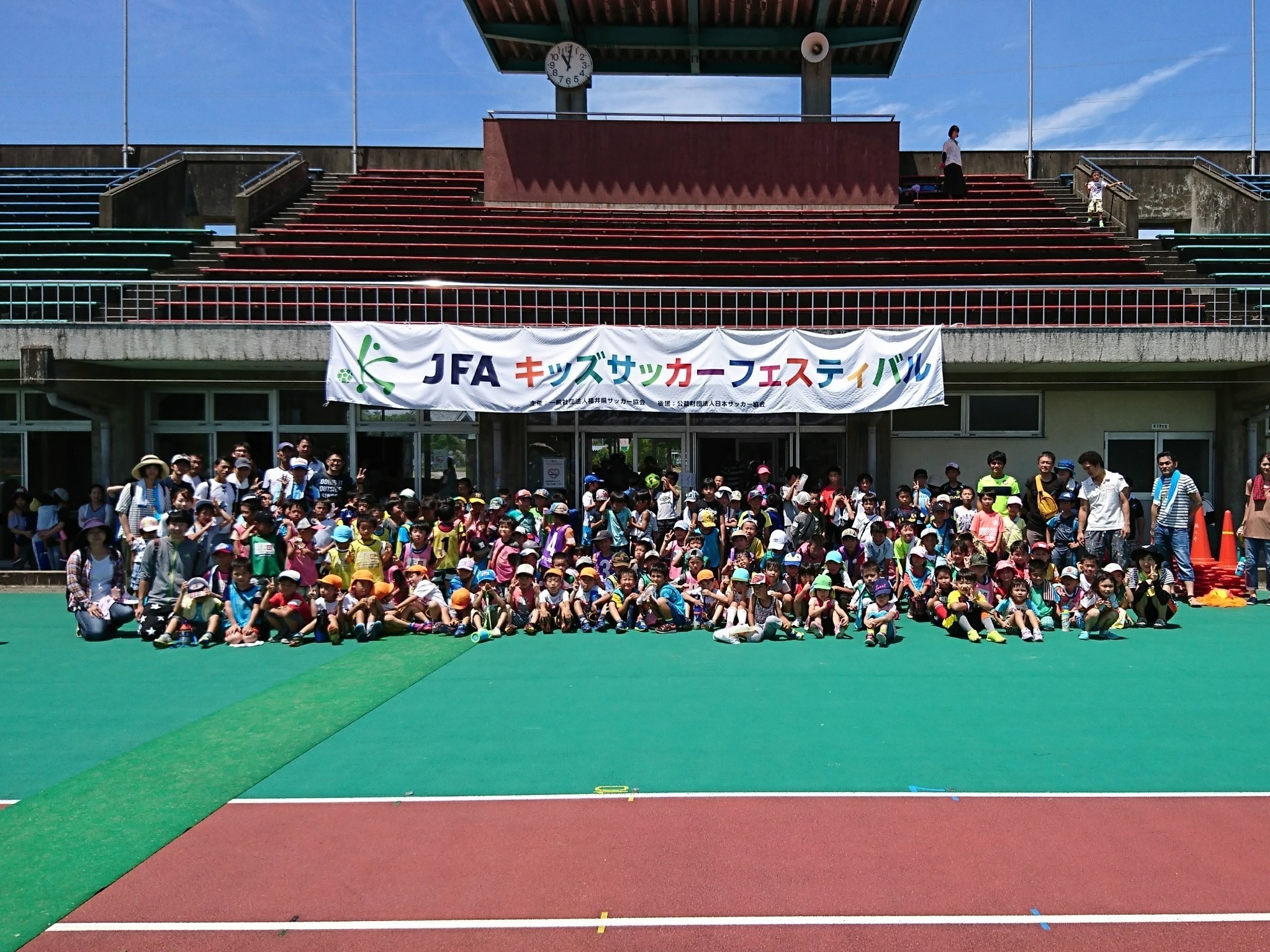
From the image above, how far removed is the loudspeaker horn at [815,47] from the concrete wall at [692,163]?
5.39 ft

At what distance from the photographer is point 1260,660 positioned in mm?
8531

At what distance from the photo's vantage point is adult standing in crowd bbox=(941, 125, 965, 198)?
2106 centimetres

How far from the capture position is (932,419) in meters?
15.5

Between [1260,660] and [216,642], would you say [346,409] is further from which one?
[1260,660]

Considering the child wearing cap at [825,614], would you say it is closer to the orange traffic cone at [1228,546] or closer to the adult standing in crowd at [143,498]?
the orange traffic cone at [1228,546]

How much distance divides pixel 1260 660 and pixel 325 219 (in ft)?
58.3

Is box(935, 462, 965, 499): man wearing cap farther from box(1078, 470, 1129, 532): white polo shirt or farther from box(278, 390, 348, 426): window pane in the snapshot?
box(278, 390, 348, 426): window pane

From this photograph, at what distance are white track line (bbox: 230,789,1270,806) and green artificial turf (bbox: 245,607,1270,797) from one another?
8 cm

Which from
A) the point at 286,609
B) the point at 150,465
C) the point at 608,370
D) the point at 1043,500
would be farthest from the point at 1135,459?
the point at 150,465

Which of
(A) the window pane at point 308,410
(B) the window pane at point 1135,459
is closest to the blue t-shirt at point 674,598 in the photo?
(A) the window pane at point 308,410

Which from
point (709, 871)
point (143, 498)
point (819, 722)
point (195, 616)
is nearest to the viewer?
point (709, 871)

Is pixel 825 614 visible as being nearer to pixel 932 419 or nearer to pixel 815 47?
pixel 932 419

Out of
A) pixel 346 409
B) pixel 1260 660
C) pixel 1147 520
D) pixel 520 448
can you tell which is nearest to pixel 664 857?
pixel 1260 660

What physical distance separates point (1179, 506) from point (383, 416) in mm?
11272
